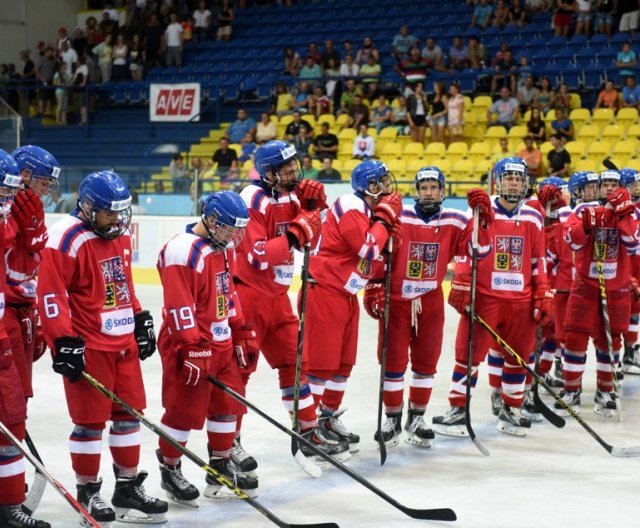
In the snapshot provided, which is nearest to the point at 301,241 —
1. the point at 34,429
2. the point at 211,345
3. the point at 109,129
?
the point at 211,345

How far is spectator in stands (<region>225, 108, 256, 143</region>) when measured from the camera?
52.0 feet

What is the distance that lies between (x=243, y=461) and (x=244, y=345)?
2.10 ft

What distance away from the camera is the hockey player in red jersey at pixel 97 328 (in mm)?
4043

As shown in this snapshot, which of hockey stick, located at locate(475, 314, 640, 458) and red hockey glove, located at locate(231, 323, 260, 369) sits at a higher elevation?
red hockey glove, located at locate(231, 323, 260, 369)

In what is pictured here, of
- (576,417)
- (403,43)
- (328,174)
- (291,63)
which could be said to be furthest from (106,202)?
(291,63)

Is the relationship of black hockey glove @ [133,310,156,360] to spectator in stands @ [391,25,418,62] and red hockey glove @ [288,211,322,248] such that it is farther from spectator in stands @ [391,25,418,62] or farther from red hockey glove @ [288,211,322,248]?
spectator in stands @ [391,25,418,62]

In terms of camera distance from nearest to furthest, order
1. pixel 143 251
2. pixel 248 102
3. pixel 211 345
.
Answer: pixel 211 345 → pixel 143 251 → pixel 248 102

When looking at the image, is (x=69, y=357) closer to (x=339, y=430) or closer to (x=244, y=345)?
(x=244, y=345)

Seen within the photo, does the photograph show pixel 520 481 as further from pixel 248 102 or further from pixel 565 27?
pixel 248 102

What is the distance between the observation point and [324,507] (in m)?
4.61

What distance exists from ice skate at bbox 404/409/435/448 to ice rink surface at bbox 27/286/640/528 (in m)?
0.05

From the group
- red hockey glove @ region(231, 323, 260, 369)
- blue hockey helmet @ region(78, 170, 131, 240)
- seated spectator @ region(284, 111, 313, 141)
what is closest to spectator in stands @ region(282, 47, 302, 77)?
seated spectator @ region(284, 111, 313, 141)

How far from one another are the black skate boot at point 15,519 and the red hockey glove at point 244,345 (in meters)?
1.09

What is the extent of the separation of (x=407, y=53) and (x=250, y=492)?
1204 cm
